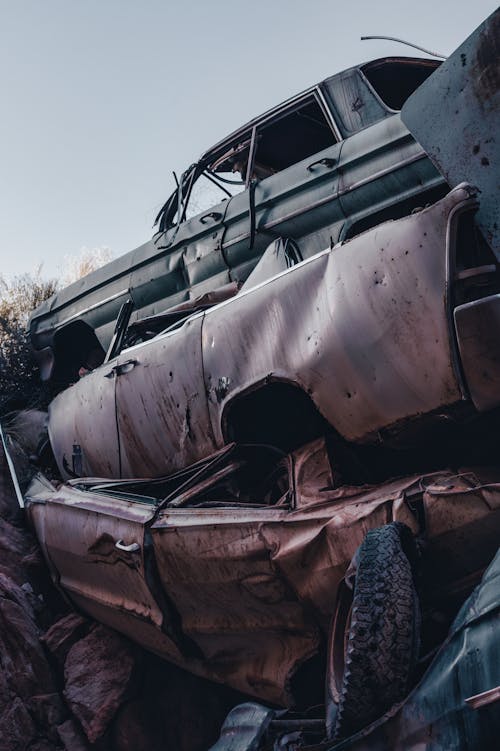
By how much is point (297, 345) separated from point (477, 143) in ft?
3.71

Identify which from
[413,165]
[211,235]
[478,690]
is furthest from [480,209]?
[211,235]

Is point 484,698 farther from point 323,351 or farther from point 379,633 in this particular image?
point 323,351

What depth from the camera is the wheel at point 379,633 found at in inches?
92.4

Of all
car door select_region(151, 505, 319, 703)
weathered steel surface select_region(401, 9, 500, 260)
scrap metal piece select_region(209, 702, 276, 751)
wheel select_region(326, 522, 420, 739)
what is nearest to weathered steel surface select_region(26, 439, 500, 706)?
car door select_region(151, 505, 319, 703)

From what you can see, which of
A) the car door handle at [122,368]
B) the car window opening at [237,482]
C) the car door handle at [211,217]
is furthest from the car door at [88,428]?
the car door handle at [211,217]

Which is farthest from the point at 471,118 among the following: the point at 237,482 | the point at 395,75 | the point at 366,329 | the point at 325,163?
the point at 395,75

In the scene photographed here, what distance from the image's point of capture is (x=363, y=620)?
97.8 inches

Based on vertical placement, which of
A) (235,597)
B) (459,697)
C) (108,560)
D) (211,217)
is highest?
(211,217)

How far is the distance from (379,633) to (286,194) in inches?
121

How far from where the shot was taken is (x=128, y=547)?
378 cm

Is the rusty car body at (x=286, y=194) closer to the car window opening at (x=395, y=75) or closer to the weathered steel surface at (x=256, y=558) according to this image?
the car window opening at (x=395, y=75)

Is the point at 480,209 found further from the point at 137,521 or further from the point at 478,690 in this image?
the point at 137,521

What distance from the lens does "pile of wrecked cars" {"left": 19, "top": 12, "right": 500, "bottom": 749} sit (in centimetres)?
269

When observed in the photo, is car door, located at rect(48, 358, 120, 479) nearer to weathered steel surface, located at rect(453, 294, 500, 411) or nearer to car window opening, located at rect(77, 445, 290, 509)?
car window opening, located at rect(77, 445, 290, 509)
